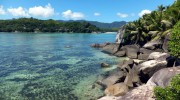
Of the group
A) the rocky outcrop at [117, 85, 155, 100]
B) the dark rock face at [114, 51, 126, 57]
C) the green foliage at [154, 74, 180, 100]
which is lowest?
the dark rock face at [114, 51, 126, 57]

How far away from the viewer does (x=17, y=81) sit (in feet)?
126

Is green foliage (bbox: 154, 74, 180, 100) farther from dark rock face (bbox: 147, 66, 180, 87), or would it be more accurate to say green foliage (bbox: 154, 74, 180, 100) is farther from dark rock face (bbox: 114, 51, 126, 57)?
dark rock face (bbox: 114, 51, 126, 57)

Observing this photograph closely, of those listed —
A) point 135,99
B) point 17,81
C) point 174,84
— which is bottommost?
point 17,81

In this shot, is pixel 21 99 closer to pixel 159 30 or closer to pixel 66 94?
pixel 66 94

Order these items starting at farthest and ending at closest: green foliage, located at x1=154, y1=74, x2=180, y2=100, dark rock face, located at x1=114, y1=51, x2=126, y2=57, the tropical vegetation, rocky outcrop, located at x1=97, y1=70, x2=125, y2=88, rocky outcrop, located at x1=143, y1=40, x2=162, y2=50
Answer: dark rock face, located at x1=114, y1=51, x2=126, y2=57, rocky outcrop, located at x1=143, y1=40, x2=162, y2=50, the tropical vegetation, rocky outcrop, located at x1=97, y1=70, x2=125, y2=88, green foliage, located at x1=154, y1=74, x2=180, y2=100

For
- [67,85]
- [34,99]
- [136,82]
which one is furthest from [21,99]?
[136,82]

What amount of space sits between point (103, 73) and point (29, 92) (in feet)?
48.1

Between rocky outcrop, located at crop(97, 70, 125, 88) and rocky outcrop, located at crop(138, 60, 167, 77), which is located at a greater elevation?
rocky outcrop, located at crop(138, 60, 167, 77)

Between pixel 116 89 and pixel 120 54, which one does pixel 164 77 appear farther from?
pixel 120 54

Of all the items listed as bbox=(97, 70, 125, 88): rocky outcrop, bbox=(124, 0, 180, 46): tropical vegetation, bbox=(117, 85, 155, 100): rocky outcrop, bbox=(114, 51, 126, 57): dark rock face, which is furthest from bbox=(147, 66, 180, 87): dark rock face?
bbox=(114, 51, 126, 57): dark rock face

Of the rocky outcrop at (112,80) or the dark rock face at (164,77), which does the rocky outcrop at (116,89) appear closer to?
the rocky outcrop at (112,80)

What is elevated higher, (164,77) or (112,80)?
(164,77)

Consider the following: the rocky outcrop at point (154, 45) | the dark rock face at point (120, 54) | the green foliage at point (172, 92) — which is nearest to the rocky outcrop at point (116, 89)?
the green foliage at point (172, 92)

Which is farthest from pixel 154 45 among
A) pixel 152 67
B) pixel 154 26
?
pixel 152 67
